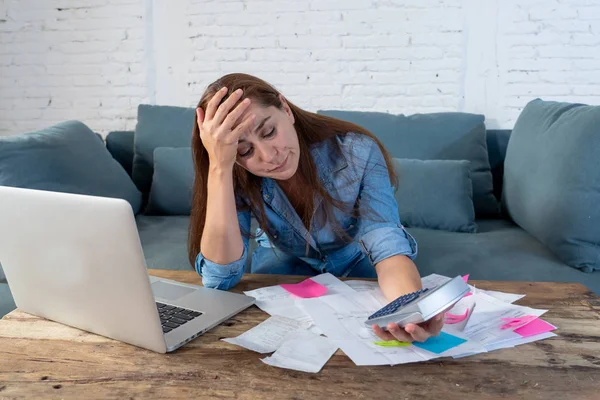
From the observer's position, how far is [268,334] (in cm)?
90

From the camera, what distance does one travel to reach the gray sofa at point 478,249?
1.74m

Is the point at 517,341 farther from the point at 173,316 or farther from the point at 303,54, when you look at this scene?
the point at 303,54

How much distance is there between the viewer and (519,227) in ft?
7.35

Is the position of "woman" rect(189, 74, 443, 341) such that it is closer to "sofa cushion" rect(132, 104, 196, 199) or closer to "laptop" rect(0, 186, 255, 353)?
"laptop" rect(0, 186, 255, 353)

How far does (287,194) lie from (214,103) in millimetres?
379

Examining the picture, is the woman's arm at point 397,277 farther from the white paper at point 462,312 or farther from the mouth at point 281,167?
the mouth at point 281,167

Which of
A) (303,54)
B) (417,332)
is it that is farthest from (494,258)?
(303,54)

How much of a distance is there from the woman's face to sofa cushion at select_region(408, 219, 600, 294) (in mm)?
796

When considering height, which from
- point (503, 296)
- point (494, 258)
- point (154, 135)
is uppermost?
point (154, 135)

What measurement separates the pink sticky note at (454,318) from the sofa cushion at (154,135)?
6.12ft

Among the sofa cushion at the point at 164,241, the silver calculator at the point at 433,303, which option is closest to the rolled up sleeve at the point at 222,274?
the silver calculator at the point at 433,303

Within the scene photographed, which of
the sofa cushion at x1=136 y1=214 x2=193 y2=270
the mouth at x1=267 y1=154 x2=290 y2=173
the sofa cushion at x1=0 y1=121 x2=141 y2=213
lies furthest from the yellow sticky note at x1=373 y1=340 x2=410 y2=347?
the sofa cushion at x1=0 y1=121 x2=141 y2=213

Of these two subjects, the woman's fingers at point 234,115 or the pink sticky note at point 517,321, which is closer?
the pink sticky note at point 517,321

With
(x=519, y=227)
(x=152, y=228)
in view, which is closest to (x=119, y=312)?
(x=152, y=228)
